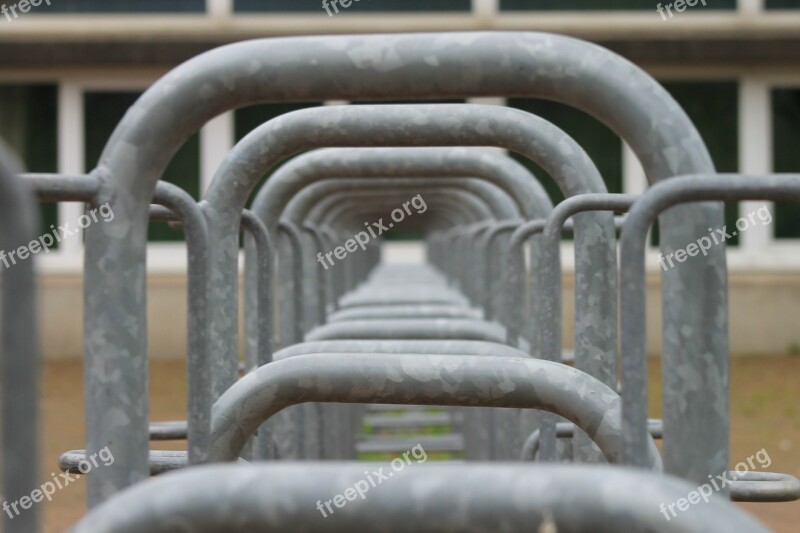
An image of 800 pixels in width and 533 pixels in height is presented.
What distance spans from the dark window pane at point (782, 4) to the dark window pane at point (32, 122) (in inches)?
237

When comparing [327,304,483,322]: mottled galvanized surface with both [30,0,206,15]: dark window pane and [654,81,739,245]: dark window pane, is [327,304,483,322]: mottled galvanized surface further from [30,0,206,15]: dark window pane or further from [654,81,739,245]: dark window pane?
[654,81,739,245]: dark window pane

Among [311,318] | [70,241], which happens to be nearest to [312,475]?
[311,318]

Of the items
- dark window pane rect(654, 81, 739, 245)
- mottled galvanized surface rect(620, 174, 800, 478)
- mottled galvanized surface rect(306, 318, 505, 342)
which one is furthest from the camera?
dark window pane rect(654, 81, 739, 245)

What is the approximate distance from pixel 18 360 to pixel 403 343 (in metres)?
1.05

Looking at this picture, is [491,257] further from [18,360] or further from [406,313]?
[18,360]

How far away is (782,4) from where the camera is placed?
977cm

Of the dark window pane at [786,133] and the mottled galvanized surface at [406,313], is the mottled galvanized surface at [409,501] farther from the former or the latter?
the dark window pane at [786,133]

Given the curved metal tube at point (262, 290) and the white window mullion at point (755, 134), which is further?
the white window mullion at point (755, 134)

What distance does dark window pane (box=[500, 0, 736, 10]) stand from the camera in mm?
9703

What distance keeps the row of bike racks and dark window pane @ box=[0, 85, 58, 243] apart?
877 cm

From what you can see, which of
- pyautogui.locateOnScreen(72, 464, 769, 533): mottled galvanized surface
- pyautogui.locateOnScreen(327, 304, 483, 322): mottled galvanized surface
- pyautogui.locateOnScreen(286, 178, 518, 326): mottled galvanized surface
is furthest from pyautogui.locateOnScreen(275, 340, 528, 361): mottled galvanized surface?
pyautogui.locateOnScreen(327, 304, 483, 322): mottled galvanized surface

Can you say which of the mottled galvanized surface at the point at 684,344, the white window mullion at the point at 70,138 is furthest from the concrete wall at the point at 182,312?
the mottled galvanized surface at the point at 684,344

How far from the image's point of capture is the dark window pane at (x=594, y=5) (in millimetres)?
9703

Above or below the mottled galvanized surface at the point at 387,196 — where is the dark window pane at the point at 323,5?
above
